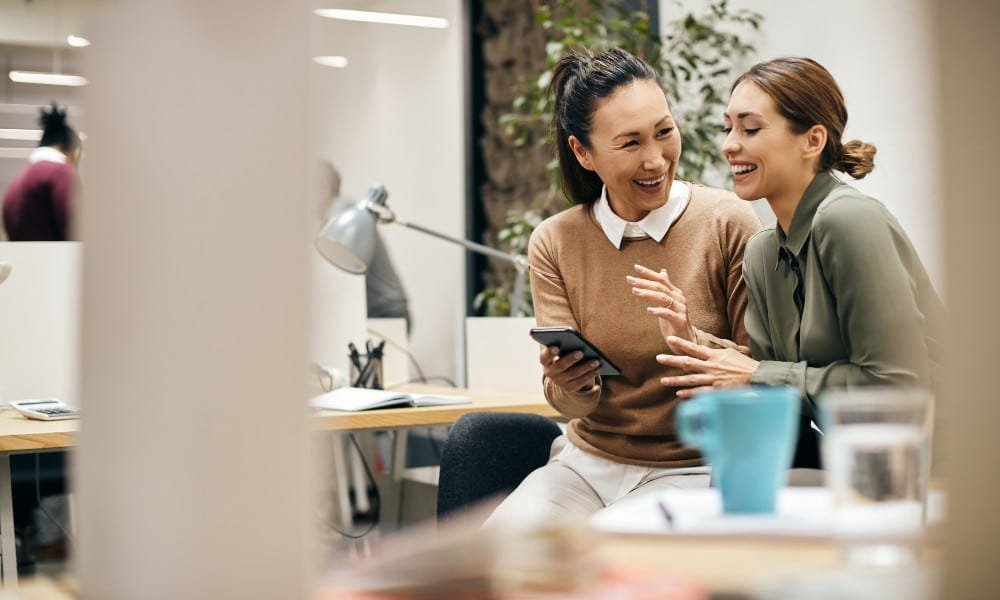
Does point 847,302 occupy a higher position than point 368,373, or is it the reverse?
point 847,302

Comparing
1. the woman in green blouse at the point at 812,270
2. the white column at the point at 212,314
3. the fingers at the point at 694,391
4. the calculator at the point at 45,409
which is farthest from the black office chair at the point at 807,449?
the calculator at the point at 45,409

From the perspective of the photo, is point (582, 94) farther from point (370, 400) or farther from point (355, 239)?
point (355, 239)

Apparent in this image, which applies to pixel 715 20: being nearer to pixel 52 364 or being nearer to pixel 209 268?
pixel 52 364

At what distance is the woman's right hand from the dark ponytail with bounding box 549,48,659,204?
0.39 m

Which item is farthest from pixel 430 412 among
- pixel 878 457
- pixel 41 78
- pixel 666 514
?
pixel 41 78

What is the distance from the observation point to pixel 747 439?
2.17ft

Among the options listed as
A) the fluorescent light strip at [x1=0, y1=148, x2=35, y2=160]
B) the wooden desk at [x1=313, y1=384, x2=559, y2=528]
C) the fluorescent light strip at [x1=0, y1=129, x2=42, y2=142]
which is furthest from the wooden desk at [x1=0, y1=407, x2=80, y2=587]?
the fluorescent light strip at [x1=0, y1=129, x2=42, y2=142]

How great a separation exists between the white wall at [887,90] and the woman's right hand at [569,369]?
1.15 meters

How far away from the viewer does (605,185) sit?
6.13ft

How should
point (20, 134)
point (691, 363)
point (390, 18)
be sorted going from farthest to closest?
1. point (20, 134)
2. point (390, 18)
3. point (691, 363)

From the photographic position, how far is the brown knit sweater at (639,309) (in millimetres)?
1728

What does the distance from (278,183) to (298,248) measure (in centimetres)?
3

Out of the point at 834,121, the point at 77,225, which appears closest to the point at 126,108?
the point at 77,225

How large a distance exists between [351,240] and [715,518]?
2075mm
